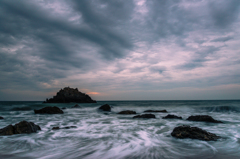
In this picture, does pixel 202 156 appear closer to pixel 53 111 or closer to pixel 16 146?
pixel 16 146

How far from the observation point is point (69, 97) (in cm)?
6494

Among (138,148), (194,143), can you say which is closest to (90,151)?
(138,148)

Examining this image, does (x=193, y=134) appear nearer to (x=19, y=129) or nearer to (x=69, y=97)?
(x=19, y=129)

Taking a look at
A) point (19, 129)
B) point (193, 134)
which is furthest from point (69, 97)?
point (193, 134)

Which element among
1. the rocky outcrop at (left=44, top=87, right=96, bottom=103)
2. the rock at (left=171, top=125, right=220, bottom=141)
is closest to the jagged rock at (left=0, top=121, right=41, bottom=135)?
the rock at (left=171, top=125, right=220, bottom=141)

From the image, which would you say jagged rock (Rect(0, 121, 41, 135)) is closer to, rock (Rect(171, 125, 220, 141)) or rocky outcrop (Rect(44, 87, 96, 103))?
rock (Rect(171, 125, 220, 141))

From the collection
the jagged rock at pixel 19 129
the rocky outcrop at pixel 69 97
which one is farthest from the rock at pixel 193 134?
the rocky outcrop at pixel 69 97

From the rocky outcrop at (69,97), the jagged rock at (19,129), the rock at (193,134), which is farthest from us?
the rocky outcrop at (69,97)

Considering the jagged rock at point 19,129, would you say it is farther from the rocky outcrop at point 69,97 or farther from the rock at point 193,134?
the rocky outcrop at point 69,97

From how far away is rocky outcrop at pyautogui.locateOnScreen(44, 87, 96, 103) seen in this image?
6322 centimetres

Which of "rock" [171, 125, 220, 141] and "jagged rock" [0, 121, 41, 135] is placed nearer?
"rock" [171, 125, 220, 141]

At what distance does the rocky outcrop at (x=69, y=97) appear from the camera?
207 feet

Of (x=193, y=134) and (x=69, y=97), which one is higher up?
(x=69, y=97)

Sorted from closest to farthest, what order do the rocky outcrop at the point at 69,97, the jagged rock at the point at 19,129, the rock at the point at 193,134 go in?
the rock at the point at 193,134
the jagged rock at the point at 19,129
the rocky outcrop at the point at 69,97
